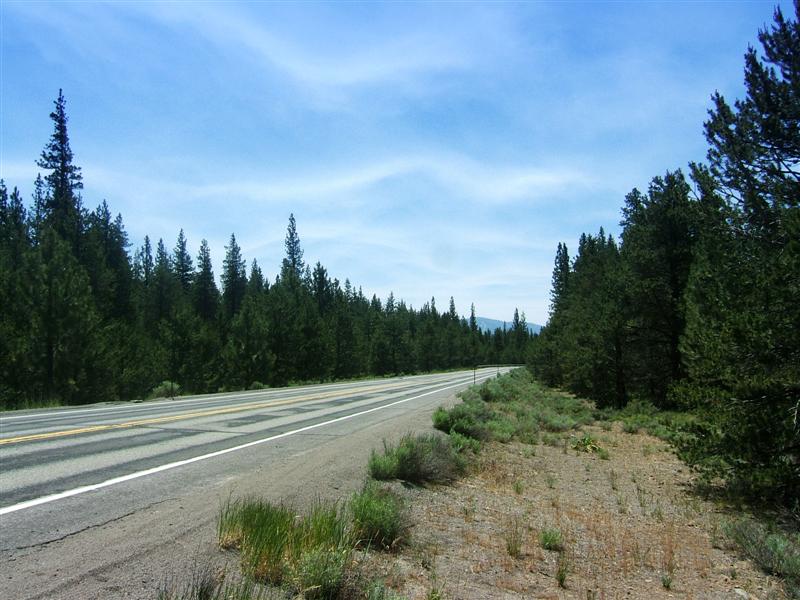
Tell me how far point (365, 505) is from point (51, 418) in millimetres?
12402

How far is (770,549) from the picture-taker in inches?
267

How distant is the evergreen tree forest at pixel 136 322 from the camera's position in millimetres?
24641

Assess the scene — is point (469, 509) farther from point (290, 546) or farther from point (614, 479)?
point (614, 479)

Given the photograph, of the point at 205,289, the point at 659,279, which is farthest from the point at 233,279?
the point at 659,279

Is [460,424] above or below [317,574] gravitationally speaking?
below

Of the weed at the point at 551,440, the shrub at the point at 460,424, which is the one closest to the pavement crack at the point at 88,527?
the shrub at the point at 460,424

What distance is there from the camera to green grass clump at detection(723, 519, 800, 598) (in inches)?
243

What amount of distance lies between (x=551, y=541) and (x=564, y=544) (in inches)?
14.5

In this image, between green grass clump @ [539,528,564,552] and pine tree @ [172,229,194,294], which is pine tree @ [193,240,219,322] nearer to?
pine tree @ [172,229,194,294]

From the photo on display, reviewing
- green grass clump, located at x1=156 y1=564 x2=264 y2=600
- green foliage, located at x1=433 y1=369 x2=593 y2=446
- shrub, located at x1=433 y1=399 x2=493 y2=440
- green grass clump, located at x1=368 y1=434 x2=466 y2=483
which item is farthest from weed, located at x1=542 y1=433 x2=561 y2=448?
green grass clump, located at x1=156 y1=564 x2=264 y2=600

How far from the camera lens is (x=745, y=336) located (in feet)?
30.5

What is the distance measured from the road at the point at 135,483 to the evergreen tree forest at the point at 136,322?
12.3 metres

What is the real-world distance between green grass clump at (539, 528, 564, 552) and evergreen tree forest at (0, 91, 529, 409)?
2057 cm

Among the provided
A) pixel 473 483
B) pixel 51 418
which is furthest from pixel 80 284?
pixel 473 483
